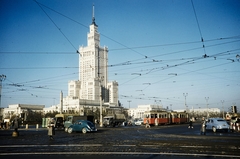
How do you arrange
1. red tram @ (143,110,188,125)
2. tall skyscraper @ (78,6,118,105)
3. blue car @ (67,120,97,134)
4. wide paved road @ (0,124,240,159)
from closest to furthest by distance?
wide paved road @ (0,124,240,159), blue car @ (67,120,97,134), red tram @ (143,110,188,125), tall skyscraper @ (78,6,118,105)

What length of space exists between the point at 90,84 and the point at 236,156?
153 meters

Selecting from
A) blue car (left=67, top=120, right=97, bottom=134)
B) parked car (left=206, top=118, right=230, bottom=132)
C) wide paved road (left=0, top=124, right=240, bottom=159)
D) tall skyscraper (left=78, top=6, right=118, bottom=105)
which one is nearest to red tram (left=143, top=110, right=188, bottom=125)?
parked car (left=206, top=118, right=230, bottom=132)

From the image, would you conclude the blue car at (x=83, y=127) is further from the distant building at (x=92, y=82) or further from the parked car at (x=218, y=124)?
the distant building at (x=92, y=82)

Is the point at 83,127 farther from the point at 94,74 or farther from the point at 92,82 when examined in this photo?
the point at 94,74

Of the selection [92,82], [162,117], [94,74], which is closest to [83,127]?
[162,117]

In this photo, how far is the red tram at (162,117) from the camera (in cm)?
4278

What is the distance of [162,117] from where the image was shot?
149 feet

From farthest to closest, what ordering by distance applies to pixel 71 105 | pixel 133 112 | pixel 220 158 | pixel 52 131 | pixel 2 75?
pixel 133 112 → pixel 71 105 → pixel 2 75 → pixel 52 131 → pixel 220 158

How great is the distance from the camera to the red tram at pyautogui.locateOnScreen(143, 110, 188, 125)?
42781 mm

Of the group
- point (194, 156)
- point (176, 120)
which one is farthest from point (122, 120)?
point (194, 156)

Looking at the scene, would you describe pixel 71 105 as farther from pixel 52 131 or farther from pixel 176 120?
pixel 52 131

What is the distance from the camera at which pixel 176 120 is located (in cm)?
5128

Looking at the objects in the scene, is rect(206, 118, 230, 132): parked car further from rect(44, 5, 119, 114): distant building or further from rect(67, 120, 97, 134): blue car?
rect(44, 5, 119, 114): distant building

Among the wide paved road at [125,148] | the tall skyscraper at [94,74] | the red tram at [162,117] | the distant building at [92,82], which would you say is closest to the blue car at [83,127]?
the wide paved road at [125,148]
